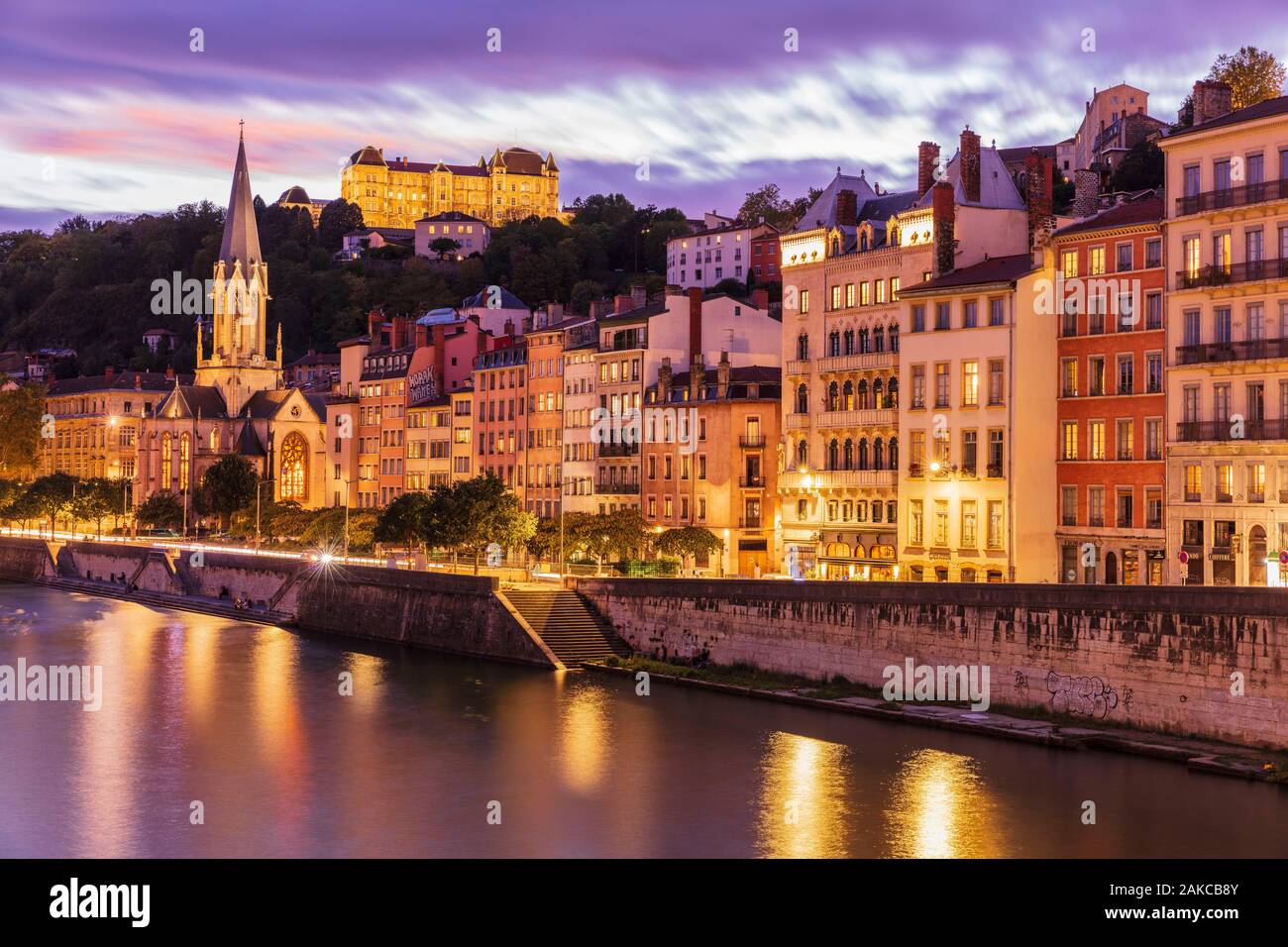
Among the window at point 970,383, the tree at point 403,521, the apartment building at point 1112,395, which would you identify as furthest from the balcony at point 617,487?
the apartment building at point 1112,395

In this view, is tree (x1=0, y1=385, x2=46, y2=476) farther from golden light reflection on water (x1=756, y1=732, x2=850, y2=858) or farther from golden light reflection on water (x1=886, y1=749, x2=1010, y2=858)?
golden light reflection on water (x1=886, y1=749, x2=1010, y2=858)

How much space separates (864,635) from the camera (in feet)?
183

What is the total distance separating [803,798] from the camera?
1654 inches

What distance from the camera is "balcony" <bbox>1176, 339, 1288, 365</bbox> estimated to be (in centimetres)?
5394

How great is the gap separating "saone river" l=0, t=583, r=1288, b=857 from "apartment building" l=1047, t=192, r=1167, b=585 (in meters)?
14.7

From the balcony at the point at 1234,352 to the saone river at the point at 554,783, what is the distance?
1618cm

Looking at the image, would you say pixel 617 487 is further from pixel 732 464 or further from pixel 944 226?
pixel 944 226

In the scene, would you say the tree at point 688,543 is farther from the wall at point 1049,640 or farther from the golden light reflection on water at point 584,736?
the golden light reflection on water at point 584,736

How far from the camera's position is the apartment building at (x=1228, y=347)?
178 feet

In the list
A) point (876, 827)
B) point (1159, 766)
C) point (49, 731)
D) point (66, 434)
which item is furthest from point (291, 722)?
point (66, 434)

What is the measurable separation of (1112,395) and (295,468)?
105 m

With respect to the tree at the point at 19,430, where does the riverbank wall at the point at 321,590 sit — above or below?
below
